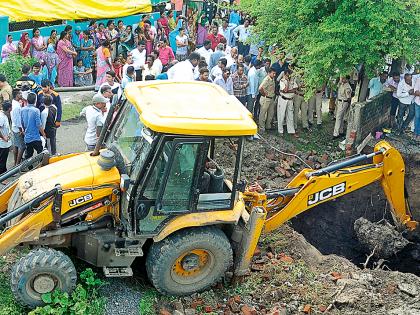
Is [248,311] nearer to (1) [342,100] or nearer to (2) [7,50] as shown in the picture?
(1) [342,100]

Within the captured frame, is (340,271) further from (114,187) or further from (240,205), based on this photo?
(114,187)

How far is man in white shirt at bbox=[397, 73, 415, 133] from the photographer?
44.5ft

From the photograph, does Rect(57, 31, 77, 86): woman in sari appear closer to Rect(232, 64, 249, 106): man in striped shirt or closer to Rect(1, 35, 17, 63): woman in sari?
Rect(1, 35, 17, 63): woman in sari

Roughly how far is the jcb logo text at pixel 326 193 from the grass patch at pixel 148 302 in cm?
275

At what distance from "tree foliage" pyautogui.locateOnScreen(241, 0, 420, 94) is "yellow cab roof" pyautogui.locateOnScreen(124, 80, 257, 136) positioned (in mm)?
4363

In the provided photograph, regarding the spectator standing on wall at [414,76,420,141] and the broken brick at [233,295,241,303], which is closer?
the broken brick at [233,295,241,303]

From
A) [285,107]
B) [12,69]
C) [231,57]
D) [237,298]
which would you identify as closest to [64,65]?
[12,69]

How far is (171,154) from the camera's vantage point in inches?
282

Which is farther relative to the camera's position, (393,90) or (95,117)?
(393,90)

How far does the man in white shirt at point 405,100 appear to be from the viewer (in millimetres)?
13555

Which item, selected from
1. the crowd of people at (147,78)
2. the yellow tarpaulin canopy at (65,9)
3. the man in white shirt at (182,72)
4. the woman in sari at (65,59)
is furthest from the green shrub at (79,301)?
the yellow tarpaulin canopy at (65,9)

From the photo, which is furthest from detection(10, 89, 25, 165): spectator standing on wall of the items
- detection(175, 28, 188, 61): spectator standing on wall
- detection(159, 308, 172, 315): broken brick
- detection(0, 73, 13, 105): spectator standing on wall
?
detection(175, 28, 188, 61): spectator standing on wall

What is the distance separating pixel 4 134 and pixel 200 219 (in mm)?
4783

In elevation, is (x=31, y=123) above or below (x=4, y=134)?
above
